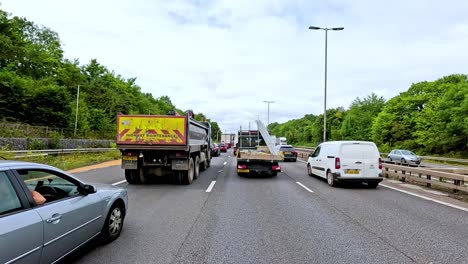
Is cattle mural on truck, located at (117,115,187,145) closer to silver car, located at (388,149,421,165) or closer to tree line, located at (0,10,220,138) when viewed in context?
tree line, located at (0,10,220,138)

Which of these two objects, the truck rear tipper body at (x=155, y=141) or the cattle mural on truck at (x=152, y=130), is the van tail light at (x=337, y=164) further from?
the cattle mural on truck at (x=152, y=130)

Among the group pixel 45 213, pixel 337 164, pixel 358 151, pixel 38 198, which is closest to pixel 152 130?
pixel 337 164

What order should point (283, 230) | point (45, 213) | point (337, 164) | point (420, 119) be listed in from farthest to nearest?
point (420, 119) < point (337, 164) < point (283, 230) < point (45, 213)

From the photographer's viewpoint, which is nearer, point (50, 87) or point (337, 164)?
point (337, 164)

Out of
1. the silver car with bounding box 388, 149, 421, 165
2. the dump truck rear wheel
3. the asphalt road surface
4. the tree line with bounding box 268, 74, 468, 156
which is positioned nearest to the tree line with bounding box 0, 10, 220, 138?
the dump truck rear wheel

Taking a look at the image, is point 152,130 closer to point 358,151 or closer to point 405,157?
point 358,151

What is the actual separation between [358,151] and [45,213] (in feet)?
35.0

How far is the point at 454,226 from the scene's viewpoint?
6285 millimetres

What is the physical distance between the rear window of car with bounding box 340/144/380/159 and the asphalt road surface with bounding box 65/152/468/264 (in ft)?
7.24

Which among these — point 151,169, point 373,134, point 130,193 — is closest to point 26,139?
point 151,169

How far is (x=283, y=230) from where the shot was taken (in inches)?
231

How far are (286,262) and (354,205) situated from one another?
4734mm

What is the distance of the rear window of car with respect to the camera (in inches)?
464

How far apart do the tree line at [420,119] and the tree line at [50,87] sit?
1155 inches
